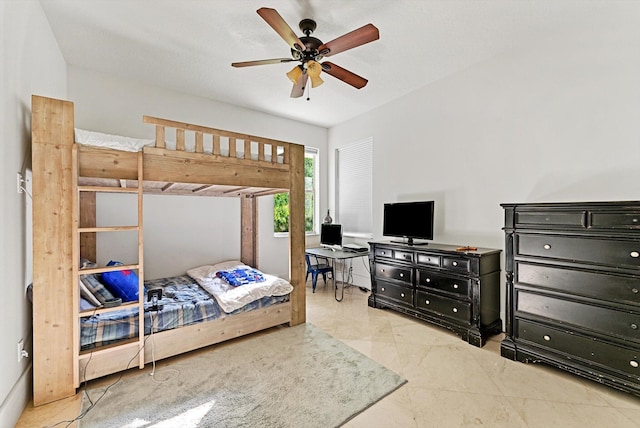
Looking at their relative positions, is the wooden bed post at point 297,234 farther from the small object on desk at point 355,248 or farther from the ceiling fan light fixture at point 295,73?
the small object on desk at point 355,248

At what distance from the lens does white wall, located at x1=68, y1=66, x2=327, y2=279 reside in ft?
11.4

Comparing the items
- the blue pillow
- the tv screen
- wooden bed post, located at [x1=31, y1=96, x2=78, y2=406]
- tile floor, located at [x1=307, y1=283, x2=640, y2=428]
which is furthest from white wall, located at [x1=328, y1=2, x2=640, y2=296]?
wooden bed post, located at [x1=31, y1=96, x2=78, y2=406]

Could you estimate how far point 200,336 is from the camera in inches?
105

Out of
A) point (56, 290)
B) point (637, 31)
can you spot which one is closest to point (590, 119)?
point (637, 31)

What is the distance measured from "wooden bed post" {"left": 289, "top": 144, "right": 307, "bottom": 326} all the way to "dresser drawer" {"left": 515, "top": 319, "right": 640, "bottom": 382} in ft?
7.12

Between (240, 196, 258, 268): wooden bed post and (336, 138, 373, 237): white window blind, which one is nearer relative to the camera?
(240, 196, 258, 268): wooden bed post

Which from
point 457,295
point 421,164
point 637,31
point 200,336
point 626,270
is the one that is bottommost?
point 200,336

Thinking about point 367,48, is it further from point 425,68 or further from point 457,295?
point 457,295

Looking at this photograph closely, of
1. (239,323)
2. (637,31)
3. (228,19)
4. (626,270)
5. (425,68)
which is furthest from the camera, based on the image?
(425,68)

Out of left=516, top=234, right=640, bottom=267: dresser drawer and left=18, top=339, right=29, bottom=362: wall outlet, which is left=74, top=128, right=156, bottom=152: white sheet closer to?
left=18, top=339, right=29, bottom=362: wall outlet

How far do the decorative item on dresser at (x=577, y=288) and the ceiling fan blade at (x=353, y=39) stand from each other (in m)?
1.91

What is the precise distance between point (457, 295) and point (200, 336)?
8.65 ft

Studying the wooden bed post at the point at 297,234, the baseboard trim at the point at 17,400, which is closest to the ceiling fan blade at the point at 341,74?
the wooden bed post at the point at 297,234

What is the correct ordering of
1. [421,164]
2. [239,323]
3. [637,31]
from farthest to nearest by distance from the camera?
[421,164] → [239,323] → [637,31]
